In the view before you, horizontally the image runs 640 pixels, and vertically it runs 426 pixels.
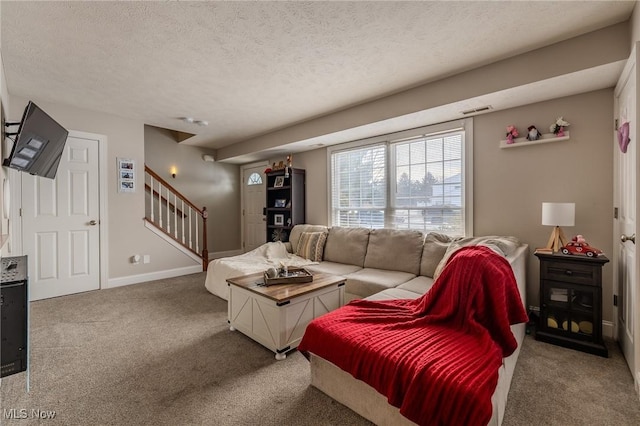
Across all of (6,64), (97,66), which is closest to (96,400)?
(97,66)

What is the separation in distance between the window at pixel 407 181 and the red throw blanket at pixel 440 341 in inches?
65.9

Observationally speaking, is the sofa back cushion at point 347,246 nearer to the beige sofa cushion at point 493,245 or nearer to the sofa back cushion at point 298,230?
the sofa back cushion at point 298,230

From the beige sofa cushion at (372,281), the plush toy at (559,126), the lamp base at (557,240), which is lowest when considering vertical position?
the beige sofa cushion at (372,281)

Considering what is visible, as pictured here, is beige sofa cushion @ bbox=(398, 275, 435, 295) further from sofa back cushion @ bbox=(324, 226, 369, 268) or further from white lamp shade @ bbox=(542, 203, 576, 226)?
white lamp shade @ bbox=(542, 203, 576, 226)

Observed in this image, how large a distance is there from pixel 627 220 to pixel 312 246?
125 inches

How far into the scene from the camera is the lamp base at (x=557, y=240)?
248cm

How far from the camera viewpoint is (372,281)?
2916mm

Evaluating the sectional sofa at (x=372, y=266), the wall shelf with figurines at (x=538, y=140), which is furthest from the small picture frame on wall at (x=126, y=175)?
the wall shelf with figurines at (x=538, y=140)

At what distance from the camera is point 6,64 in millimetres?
2576

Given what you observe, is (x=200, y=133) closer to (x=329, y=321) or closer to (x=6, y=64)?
(x=6, y=64)

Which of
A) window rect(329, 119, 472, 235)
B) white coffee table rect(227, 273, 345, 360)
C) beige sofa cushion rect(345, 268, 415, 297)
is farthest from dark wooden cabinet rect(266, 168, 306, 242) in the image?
white coffee table rect(227, 273, 345, 360)

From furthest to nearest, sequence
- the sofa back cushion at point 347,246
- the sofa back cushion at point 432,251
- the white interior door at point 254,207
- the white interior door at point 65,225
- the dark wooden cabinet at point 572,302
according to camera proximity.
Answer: the white interior door at point 254,207, the sofa back cushion at point 347,246, the white interior door at point 65,225, the sofa back cushion at point 432,251, the dark wooden cabinet at point 572,302

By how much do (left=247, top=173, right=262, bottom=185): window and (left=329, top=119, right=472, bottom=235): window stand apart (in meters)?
2.05

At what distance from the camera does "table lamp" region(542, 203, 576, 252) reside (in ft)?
7.72
